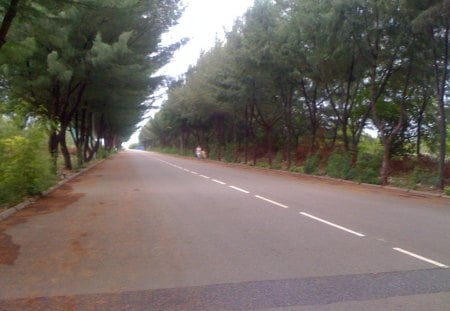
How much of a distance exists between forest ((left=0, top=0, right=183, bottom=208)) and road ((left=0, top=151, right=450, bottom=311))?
2522mm

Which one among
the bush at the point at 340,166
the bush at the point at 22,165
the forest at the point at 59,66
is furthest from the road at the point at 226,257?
the bush at the point at 340,166

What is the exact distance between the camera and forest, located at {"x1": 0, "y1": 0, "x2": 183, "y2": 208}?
1226cm

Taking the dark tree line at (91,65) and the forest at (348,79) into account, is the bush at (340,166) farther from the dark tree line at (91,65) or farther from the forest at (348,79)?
the dark tree line at (91,65)

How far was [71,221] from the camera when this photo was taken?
11789 mm

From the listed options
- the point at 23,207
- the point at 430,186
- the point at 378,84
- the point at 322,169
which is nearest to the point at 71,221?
the point at 23,207

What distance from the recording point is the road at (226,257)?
5895mm

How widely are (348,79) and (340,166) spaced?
4521 mm

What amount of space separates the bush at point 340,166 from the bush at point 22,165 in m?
14.8

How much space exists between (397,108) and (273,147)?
75.3 feet

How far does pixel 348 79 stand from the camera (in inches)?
1094

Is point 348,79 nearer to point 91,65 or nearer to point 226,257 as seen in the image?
point 91,65

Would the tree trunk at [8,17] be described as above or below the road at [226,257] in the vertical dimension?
above

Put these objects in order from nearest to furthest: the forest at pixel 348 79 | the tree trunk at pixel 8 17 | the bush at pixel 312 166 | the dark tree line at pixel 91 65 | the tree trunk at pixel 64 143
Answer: the tree trunk at pixel 8 17, the forest at pixel 348 79, the dark tree line at pixel 91 65, the tree trunk at pixel 64 143, the bush at pixel 312 166

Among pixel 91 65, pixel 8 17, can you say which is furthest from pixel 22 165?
pixel 91 65
